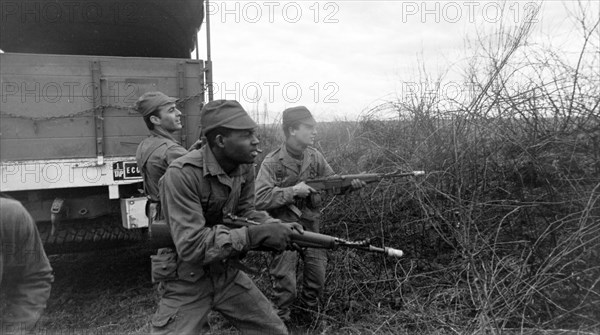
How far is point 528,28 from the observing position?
3570 mm

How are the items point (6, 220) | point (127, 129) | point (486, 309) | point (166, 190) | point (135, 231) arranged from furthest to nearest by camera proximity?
1. point (135, 231)
2. point (127, 129)
3. point (486, 309)
4. point (166, 190)
5. point (6, 220)

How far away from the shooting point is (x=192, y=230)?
2133mm

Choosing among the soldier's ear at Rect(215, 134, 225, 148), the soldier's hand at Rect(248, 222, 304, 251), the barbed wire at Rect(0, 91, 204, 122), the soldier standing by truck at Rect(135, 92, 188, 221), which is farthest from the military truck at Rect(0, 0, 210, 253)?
the soldier's hand at Rect(248, 222, 304, 251)

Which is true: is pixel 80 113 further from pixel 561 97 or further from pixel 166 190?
pixel 561 97

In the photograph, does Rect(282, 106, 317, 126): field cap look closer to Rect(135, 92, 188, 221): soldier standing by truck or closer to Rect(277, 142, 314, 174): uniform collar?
Rect(277, 142, 314, 174): uniform collar

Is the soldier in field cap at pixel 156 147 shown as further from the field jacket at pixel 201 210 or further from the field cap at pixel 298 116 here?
the field cap at pixel 298 116

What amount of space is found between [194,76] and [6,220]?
309 centimetres

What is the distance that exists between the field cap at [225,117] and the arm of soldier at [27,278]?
886mm

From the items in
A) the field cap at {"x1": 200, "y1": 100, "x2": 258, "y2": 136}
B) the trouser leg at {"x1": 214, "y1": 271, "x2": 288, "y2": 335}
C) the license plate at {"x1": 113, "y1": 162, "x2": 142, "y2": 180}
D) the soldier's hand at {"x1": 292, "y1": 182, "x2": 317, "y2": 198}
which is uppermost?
the field cap at {"x1": 200, "y1": 100, "x2": 258, "y2": 136}

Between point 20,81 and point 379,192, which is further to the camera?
point 379,192

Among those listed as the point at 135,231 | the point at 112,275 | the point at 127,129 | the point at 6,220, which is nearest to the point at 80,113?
the point at 127,129

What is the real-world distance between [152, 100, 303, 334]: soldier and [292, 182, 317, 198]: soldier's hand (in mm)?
999

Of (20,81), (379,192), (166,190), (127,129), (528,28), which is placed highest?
(528,28)

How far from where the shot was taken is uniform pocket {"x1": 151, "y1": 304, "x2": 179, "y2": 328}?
218 cm
